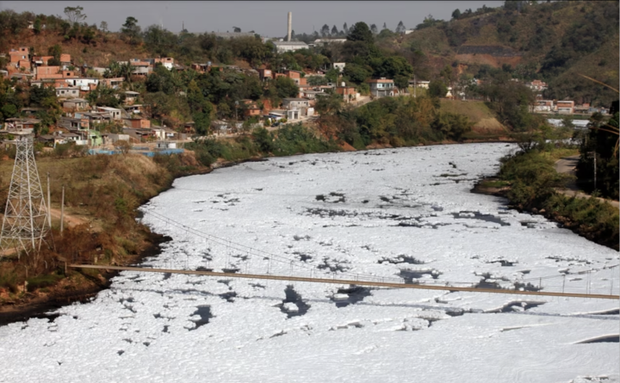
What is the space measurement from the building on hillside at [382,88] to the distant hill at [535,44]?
6813 millimetres

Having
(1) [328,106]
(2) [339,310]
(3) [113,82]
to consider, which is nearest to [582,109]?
(1) [328,106]

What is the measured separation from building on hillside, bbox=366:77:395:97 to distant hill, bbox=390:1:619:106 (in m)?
6.81

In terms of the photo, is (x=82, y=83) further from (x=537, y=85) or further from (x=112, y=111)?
(x=537, y=85)

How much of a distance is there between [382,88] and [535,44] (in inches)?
1436

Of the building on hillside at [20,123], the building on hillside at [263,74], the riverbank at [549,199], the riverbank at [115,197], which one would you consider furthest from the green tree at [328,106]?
the building on hillside at [20,123]

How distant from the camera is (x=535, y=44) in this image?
239 ft

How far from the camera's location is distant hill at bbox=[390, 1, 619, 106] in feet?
184

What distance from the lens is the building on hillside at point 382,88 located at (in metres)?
42.7

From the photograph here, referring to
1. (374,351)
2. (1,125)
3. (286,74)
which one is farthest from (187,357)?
(286,74)

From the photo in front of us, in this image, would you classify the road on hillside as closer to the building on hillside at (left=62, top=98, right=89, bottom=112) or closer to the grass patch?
the grass patch

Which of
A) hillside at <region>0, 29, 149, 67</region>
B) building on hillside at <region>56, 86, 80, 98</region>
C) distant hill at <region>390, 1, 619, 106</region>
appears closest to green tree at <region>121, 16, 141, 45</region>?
hillside at <region>0, 29, 149, 67</region>

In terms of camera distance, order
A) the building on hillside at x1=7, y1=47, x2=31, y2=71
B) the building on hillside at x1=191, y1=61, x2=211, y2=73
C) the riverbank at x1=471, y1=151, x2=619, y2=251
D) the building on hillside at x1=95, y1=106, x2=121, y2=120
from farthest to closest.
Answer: the building on hillside at x1=191, y1=61, x2=211, y2=73 < the building on hillside at x1=7, y1=47, x2=31, y2=71 < the building on hillside at x1=95, y1=106, x2=121, y2=120 < the riverbank at x1=471, y1=151, x2=619, y2=251

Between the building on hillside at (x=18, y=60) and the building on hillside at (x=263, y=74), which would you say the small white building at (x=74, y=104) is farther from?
the building on hillside at (x=263, y=74)

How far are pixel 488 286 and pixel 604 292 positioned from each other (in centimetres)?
189
